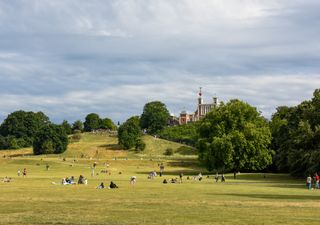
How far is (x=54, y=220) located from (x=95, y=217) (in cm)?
218

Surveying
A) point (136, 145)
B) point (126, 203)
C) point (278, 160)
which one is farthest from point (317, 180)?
point (136, 145)

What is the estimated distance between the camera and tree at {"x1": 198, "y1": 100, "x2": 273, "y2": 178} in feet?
302

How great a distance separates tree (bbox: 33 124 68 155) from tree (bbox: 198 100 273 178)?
7055 centimetres

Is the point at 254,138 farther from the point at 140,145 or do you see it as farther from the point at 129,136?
the point at 129,136

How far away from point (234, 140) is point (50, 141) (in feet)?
266

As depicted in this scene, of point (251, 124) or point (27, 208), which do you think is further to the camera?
point (251, 124)

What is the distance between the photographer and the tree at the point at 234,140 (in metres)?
92.1

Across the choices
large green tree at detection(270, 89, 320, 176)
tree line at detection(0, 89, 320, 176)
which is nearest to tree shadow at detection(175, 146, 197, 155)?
tree line at detection(0, 89, 320, 176)

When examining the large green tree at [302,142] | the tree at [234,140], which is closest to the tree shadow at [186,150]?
the tree at [234,140]

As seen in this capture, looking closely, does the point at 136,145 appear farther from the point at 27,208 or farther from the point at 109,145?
the point at 27,208

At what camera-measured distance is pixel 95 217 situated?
26.1 metres

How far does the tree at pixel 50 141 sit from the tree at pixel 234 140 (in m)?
70.6

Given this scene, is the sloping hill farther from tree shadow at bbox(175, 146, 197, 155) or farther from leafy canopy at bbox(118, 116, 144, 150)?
leafy canopy at bbox(118, 116, 144, 150)

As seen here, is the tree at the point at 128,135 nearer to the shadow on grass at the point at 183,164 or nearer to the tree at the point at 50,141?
the tree at the point at 50,141
